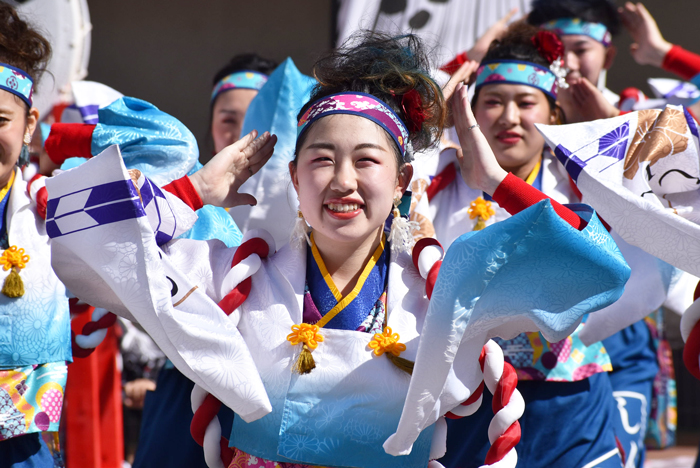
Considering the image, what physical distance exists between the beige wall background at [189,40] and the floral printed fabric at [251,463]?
3019mm

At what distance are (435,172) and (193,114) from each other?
96.9 inches

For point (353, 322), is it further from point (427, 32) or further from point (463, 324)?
point (427, 32)

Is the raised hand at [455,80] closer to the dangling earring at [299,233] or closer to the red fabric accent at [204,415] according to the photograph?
the dangling earring at [299,233]

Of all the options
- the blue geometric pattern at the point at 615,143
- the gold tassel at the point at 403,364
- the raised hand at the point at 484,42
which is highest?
the raised hand at the point at 484,42

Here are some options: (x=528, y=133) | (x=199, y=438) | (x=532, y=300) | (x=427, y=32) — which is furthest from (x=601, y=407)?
(x=427, y=32)

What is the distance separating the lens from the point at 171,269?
1587mm

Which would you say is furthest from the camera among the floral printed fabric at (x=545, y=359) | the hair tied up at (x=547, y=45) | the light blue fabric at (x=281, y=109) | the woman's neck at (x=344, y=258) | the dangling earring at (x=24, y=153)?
the hair tied up at (x=547, y=45)

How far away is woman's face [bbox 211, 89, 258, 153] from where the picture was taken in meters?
3.40

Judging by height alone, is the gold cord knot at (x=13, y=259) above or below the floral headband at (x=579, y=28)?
below

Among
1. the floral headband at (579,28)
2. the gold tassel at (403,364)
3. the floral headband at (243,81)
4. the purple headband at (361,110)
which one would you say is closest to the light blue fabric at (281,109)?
the purple headband at (361,110)

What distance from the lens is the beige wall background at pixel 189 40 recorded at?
14.8 ft

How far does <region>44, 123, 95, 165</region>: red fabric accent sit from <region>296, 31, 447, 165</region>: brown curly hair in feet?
2.52

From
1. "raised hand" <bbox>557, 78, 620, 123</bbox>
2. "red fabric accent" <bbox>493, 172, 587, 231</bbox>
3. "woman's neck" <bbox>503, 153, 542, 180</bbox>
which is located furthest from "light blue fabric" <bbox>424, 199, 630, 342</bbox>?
"raised hand" <bbox>557, 78, 620, 123</bbox>

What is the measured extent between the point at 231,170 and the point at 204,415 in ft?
2.03
